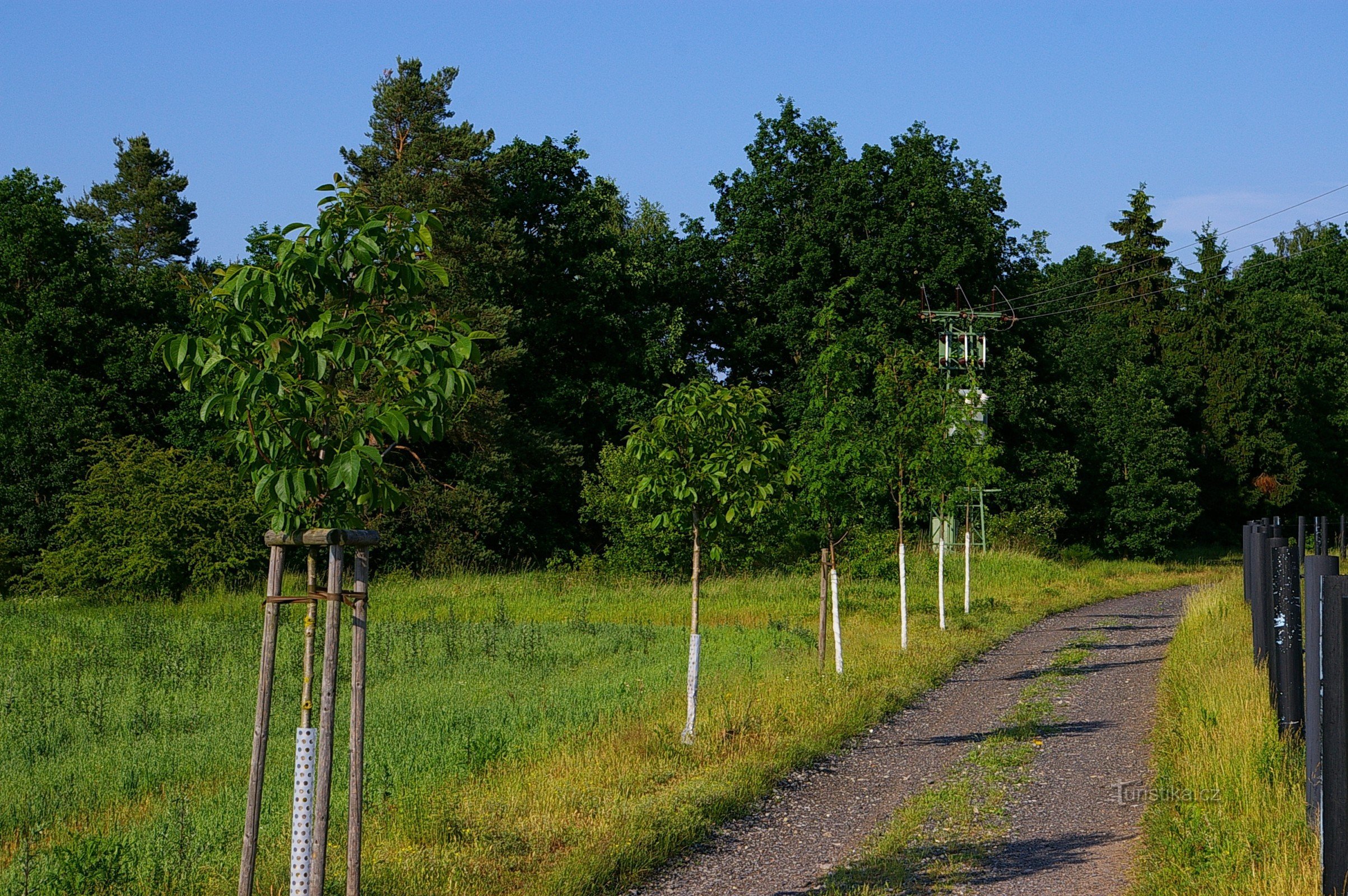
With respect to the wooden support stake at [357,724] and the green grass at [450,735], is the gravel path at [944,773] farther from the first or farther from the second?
the wooden support stake at [357,724]

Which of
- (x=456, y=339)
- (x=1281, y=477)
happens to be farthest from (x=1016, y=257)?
(x=456, y=339)

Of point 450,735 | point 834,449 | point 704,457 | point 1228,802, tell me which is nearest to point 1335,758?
point 1228,802

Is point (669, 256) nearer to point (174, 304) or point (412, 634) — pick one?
point (174, 304)

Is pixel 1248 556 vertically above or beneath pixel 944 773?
above

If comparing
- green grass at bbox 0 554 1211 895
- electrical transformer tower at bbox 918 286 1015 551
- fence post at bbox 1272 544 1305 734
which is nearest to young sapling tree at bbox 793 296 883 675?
green grass at bbox 0 554 1211 895

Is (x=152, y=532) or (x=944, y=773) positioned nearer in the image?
(x=944, y=773)

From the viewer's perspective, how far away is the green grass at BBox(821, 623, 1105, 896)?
23.9 feet

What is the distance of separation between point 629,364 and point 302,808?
126 ft

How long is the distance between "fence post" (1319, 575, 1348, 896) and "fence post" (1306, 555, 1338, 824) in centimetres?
68

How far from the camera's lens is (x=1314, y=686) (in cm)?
675

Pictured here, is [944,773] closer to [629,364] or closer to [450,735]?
[450,735]

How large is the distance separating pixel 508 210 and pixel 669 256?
26.2ft

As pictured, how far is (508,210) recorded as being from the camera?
135ft

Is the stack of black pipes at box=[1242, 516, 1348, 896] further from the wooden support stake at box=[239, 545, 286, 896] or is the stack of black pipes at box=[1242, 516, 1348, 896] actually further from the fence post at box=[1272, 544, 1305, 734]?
the wooden support stake at box=[239, 545, 286, 896]
